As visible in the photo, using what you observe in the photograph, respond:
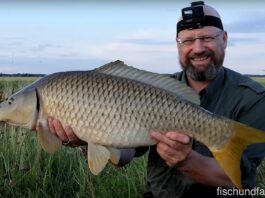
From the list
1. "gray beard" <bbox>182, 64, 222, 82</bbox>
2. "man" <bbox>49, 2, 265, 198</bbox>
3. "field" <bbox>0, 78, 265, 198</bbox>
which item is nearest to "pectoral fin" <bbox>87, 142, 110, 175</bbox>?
"man" <bbox>49, 2, 265, 198</bbox>

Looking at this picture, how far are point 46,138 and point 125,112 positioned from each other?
1.52ft

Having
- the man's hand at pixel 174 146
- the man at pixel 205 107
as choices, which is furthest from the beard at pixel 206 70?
the man's hand at pixel 174 146

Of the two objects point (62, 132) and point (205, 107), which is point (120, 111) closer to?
point (62, 132)

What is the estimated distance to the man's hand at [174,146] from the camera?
2.35 metres

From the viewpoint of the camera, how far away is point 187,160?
99.9 inches

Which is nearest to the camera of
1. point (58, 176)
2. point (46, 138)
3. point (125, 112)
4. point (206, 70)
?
point (125, 112)

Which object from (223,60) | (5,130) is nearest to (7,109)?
(223,60)

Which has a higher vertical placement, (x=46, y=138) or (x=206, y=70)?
(x=206, y=70)

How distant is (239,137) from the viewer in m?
2.33

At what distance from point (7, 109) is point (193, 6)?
131 cm

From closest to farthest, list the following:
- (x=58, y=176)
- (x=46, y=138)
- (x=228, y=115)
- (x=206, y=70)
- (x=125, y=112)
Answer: (x=125, y=112) → (x=46, y=138) → (x=228, y=115) → (x=206, y=70) → (x=58, y=176)

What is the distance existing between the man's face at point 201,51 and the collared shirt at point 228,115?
3.3 inches

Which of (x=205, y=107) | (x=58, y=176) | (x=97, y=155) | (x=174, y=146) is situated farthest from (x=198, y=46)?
(x=58, y=176)

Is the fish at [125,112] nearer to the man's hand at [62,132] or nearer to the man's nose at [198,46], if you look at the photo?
the man's hand at [62,132]
